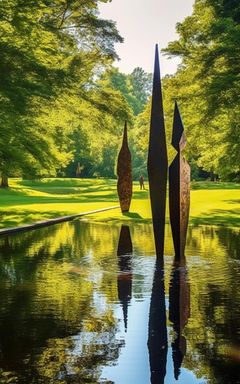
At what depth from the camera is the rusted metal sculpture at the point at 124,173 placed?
77.3ft

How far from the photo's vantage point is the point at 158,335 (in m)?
6.18

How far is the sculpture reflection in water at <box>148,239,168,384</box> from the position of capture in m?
5.12

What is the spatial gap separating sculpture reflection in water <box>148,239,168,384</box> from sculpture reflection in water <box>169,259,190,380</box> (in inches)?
4.0

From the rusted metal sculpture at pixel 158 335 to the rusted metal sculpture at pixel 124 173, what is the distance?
14695mm

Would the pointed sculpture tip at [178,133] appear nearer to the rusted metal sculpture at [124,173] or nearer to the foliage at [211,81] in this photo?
the rusted metal sculpture at [124,173]

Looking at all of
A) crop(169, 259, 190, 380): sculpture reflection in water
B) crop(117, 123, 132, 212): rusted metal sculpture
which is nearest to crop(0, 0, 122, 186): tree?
crop(117, 123, 132, 212): rusted metal sculpture

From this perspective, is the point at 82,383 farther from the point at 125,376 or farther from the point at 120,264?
the point at 120,264

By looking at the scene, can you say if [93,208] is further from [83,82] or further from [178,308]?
[178,308]

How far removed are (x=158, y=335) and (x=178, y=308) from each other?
128cm

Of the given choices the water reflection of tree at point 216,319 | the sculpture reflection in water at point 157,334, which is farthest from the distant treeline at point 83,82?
the sculpture reflection in water at point 157,334

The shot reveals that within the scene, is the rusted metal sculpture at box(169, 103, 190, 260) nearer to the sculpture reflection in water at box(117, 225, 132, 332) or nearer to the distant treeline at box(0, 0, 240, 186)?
the sculpture reflection in water at box(117, 225, 132, 332)

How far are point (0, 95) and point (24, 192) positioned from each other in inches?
980

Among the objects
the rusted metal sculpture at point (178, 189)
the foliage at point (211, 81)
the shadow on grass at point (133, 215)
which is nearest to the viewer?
the rusted metal sculpture at point (178, 189)

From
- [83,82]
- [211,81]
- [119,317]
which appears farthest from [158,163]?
[83,82]
